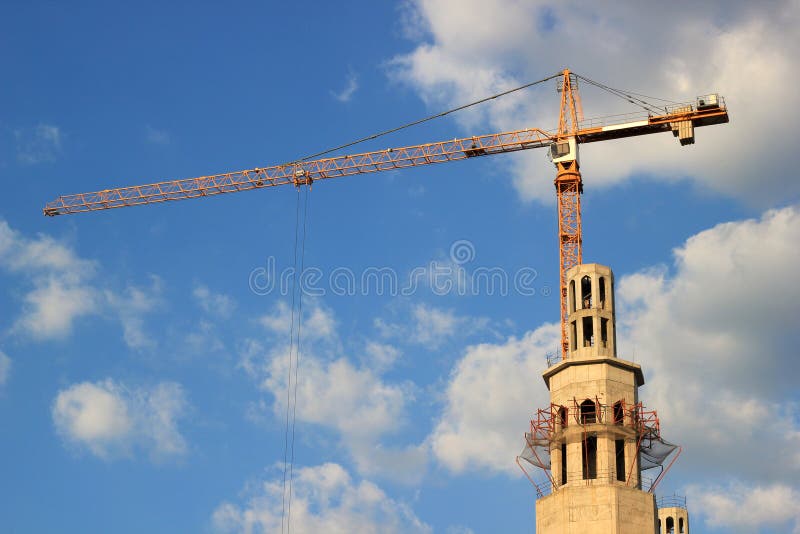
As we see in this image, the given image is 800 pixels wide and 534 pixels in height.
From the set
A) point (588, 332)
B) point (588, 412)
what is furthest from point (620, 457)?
point (588, 332)

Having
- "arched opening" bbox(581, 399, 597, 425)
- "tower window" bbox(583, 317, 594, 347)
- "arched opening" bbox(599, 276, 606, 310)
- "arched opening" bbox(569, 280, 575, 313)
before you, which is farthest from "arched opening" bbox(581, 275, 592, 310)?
"arched opening" bbox(581, 399, 597, 425)

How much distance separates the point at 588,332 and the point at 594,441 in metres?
10.0

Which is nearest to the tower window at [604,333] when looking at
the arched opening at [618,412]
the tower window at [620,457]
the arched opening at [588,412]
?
the arched opening at [588,412]

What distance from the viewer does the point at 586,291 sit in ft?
331

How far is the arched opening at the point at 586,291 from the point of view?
3942 inches

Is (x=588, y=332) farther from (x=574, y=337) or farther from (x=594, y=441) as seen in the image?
(x=594, y=441)

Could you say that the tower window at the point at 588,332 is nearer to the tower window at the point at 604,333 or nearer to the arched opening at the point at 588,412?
the tower window at the point at 604,333

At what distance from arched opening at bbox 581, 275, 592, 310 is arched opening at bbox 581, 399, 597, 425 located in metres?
9.32

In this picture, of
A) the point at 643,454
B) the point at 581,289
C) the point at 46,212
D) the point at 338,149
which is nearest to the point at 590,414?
the point at 643,454

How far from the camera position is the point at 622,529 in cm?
8744

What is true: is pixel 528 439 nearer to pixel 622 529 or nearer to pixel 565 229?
pixel 622 529

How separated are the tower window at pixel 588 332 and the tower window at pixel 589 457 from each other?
8.65 metres

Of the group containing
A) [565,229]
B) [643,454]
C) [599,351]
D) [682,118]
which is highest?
[682,118]

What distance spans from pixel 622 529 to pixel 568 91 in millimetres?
69569
